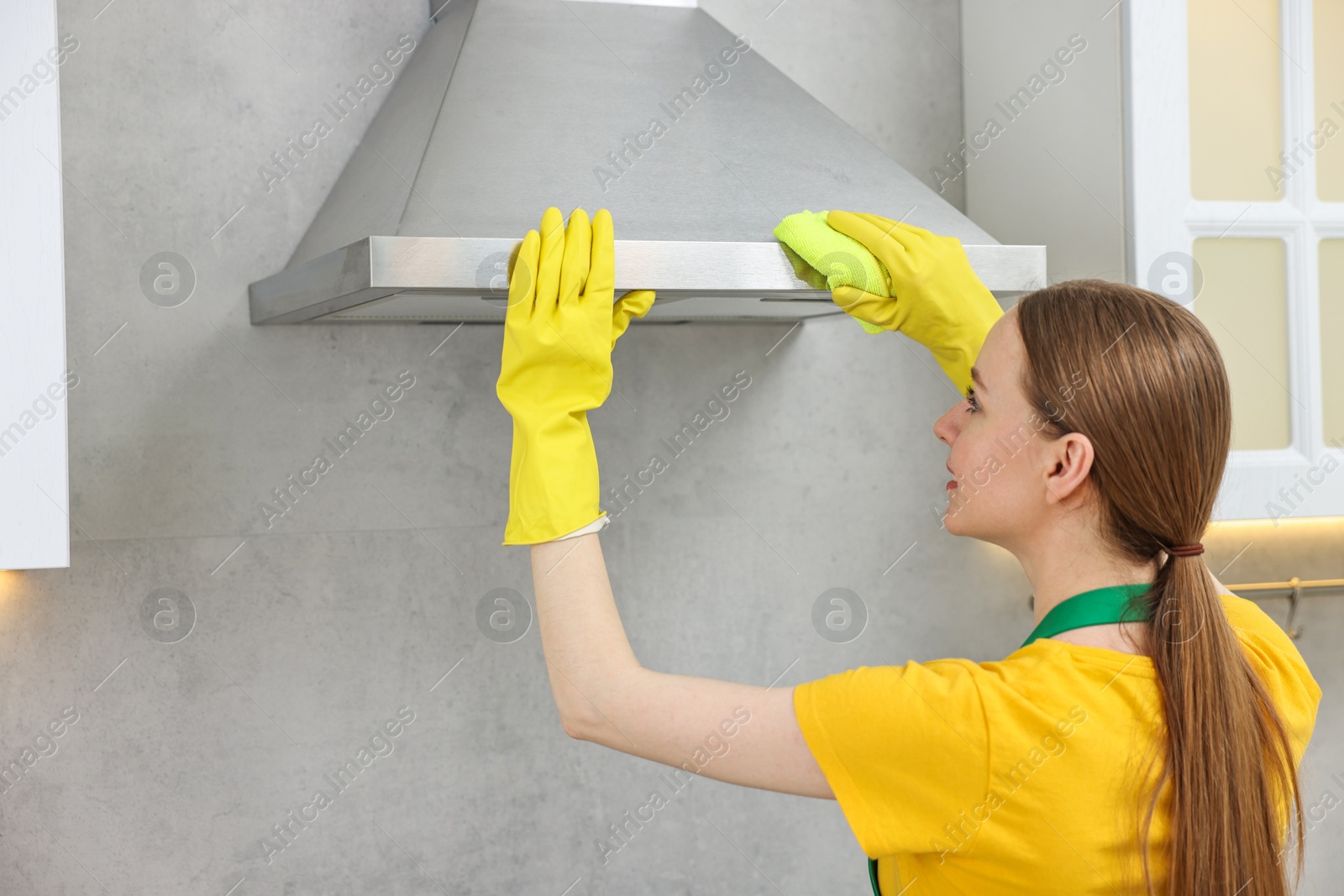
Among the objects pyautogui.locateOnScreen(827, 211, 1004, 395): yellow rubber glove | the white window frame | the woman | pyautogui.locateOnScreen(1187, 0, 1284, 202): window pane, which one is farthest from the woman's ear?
pyautogui.locateOnScreen(1187, 0, 1284, 202): window pane

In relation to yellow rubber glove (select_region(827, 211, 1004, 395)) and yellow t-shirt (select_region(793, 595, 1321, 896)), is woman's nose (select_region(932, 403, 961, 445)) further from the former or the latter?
yellow t-shirt (select_region(793, 595, 1321, 896))

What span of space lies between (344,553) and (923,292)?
0.76 metres

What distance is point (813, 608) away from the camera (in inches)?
58.4

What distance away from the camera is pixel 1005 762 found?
69 centimetres

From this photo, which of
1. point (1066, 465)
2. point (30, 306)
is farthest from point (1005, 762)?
point (30, 306)

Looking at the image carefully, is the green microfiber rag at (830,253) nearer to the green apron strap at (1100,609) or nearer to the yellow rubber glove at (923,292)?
the yellow rubber glove at (923,292)

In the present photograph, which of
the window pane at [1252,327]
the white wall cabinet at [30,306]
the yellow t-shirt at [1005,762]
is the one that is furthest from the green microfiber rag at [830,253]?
the white wall cabinet at [30,306]

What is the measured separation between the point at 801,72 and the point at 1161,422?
0.92 metres

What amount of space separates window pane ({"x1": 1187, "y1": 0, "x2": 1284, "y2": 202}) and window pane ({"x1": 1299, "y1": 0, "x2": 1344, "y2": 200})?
0.16 ft

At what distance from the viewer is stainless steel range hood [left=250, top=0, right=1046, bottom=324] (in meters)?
0.94

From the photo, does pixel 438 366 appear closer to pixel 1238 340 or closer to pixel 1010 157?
pixel 1010 157

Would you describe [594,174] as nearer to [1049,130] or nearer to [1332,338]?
[1049,130]

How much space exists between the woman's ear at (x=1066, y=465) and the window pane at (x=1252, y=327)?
63 cm

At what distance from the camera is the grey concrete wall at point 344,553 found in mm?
1234
